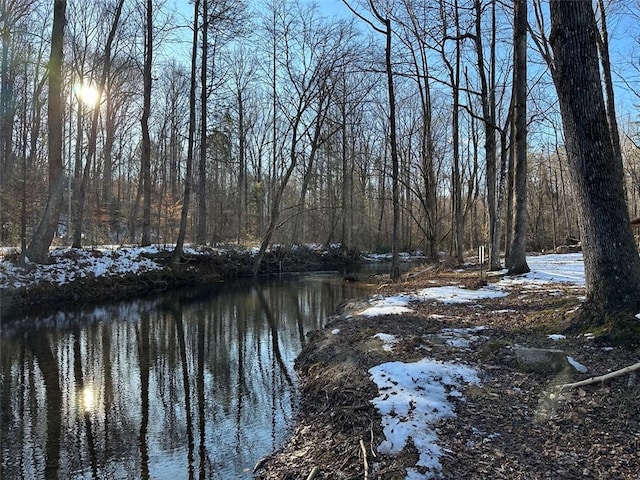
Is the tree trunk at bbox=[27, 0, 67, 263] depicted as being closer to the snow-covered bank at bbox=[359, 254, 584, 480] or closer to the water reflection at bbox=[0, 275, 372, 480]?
the water reflection at bbox=[0, 275, 372, 480]

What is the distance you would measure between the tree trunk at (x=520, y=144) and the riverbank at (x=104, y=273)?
13111 millimetres

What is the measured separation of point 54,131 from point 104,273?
16.9 ft

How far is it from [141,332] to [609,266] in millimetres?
9529

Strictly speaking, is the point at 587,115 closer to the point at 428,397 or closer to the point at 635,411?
the point at 635,411

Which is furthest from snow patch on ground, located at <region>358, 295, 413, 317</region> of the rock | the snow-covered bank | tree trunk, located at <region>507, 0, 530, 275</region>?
tree trunk, located at <region>507, 0, 530, 275</region>

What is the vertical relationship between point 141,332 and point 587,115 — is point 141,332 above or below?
below

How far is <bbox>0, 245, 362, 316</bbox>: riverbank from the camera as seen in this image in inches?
525

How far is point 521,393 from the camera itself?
4.30 m

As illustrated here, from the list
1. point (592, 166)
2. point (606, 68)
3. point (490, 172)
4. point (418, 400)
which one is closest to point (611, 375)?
point (418, 400)

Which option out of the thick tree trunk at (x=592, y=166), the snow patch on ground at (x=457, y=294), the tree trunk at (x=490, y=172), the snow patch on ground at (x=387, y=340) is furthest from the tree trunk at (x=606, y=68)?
the snow patch on ground at (x=387, y=340)

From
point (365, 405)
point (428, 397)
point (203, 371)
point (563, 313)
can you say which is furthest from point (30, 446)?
point (563, 313)

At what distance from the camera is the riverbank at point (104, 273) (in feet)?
43.7

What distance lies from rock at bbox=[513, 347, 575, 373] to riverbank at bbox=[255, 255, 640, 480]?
21mm

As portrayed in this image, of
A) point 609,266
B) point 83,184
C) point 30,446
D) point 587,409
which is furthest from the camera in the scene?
point 83,184
